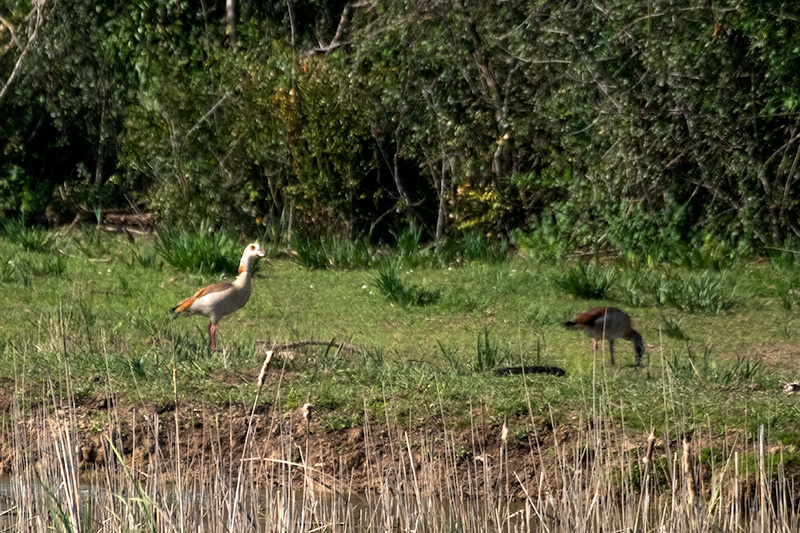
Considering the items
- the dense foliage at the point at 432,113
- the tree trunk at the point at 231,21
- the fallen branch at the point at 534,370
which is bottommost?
the fallen branch at the point at 534,370

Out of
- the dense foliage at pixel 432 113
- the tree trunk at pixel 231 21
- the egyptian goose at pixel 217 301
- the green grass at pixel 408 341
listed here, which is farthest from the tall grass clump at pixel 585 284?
the tree trunk at pixel 231 21

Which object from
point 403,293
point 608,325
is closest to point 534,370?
point 608,325

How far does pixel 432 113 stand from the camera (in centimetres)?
1341

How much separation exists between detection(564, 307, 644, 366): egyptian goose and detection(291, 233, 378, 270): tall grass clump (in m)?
4.37

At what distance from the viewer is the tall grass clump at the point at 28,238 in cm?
1306

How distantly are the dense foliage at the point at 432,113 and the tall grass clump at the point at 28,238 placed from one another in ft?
5.49

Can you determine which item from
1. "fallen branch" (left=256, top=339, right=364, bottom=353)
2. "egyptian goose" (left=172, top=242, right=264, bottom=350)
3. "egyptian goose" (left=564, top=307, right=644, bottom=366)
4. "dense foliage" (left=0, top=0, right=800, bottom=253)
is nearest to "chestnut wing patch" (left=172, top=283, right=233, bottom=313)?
"egyptian goose" (left=172, top=242, right=264, bottom=350)

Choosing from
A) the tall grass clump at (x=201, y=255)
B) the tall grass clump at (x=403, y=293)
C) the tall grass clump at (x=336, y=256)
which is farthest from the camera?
the tall grass clump at (x=336, y=256)

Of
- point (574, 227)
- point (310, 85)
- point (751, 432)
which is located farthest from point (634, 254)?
point (751, 432)

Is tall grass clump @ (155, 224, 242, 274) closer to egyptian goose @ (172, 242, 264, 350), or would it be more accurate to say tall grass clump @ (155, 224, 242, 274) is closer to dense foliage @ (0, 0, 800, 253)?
dense foliage @ (0, 0, 800, 253)

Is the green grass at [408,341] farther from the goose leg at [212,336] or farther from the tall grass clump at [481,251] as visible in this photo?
the tall grass clump at [481,251]

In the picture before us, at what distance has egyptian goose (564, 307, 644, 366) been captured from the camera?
8055mm

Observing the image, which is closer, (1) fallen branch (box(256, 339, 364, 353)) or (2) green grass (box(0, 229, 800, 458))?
(2) green grass (box(0, 229, 800, 458))

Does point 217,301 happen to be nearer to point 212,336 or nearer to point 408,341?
point 212,336
